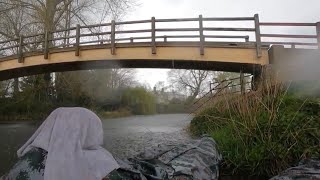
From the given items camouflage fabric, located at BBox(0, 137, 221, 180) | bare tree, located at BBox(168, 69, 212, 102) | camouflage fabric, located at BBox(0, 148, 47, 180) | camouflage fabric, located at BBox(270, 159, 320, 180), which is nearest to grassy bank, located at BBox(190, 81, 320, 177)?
camouflage fabric, located at BBox(0, 137, 221, 180)

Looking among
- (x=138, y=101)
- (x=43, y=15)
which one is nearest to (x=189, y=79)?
(x=138, y=101)

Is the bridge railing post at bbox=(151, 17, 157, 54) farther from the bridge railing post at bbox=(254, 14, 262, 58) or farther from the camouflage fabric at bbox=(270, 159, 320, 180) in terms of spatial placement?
the camouflage fabric at bbox=(270, 159, 320, 180)

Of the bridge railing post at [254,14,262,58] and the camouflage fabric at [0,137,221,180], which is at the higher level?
the bridge railing post at [254,14,262,58]

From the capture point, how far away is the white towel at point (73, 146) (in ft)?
9.83

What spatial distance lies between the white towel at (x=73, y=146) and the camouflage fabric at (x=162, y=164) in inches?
4.8

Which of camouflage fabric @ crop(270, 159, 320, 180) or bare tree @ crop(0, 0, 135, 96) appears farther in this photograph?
bare tree @ crop(0, 0, 135, 96)

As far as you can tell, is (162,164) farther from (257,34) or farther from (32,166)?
(257,34)

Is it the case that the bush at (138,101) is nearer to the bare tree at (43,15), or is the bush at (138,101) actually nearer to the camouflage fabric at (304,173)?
the bare tree at (43,15)

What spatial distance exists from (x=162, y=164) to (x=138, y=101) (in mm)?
32808

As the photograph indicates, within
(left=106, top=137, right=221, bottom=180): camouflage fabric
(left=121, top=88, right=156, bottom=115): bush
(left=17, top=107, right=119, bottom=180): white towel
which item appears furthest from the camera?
(left=121, top=88, right=156, bottom=115): bush

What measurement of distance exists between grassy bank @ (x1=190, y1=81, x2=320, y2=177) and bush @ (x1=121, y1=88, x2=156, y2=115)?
28.6m

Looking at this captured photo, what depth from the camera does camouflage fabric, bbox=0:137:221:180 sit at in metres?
3.16

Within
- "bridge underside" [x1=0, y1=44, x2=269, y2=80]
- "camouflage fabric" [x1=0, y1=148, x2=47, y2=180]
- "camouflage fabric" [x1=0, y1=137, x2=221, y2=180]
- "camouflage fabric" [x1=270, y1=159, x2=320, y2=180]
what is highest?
"bridge underside" [x1=0, y1=44, x2=269, y2=80]

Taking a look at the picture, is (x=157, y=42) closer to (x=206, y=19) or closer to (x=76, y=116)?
(x=206, y=19)
